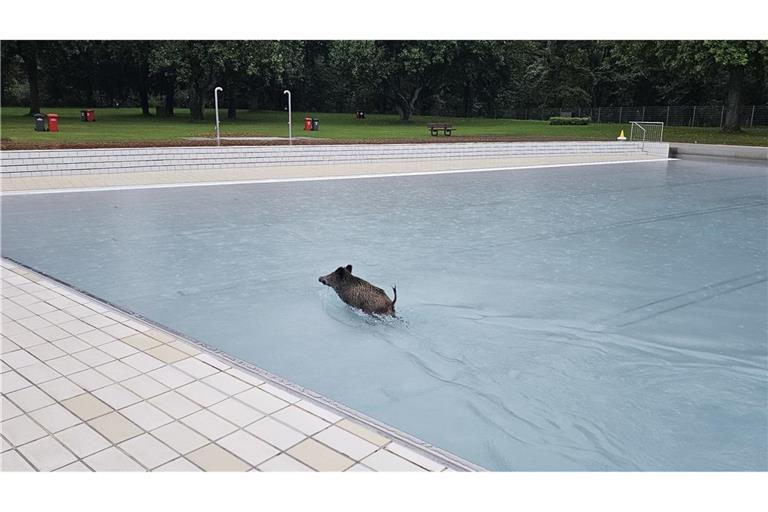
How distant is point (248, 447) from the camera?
2779 mm

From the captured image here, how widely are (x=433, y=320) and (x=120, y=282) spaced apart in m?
3.06

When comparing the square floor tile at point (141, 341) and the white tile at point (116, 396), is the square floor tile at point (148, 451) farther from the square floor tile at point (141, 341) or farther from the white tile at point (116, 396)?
the square floor tile at point (141, 341)

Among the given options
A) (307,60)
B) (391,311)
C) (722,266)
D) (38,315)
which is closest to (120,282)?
(38,315)

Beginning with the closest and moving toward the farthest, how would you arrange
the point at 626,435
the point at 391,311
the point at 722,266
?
the point at 626,435 < the point at 391,311 < the point at 722,266

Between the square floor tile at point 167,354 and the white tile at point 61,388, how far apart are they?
53cm

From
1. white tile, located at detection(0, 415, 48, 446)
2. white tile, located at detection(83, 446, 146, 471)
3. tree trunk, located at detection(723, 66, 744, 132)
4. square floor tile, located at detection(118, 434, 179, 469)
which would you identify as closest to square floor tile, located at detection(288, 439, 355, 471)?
square floor tile, located at detection(118, 434, 179, 469)

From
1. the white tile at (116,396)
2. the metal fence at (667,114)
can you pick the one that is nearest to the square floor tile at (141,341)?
the white tile at (116,396)

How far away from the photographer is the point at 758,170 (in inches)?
695

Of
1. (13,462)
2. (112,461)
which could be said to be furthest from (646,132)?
(13,462)

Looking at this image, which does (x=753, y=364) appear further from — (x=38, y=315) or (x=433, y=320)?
(x=38, y=315)

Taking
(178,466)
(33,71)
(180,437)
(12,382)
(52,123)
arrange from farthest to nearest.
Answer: (33,71), (52,123), (12,382), (180,437), (178,466)

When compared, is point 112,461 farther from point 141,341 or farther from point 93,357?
point 141,341

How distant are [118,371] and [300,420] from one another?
4.29 ft

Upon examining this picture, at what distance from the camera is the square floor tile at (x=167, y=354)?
12.5ft
